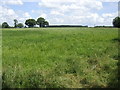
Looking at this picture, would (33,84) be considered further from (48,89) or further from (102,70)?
(102,70)

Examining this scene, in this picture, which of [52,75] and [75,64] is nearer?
[52,75]

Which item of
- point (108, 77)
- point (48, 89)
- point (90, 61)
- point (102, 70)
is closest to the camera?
point (48, 89)

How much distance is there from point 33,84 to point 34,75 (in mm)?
608

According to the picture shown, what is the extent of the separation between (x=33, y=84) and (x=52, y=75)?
1042 millimetres

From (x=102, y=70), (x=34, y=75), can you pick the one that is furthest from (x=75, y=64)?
(x=34, y=75)

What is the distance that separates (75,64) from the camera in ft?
29.3

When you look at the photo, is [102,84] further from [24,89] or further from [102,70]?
[24,89]

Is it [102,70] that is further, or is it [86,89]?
[102,70]

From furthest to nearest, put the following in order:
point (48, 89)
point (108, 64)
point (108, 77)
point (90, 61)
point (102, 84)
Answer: point (90, 61)
point (108, 64)
point (108, 77)
point (102, 84)
point (48, 89)

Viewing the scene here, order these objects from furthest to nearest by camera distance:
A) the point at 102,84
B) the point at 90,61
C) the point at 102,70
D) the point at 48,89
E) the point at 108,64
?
the point at 90,61 < the point at 108,64 < the point at 102,70 < the point at 102,84 < the point at 48,89

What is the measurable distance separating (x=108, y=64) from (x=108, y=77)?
1.70m

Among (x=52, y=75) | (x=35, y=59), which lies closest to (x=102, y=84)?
(x=52, y=75)

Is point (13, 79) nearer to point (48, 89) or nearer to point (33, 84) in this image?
point (33, 84)

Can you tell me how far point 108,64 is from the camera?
362 inches
